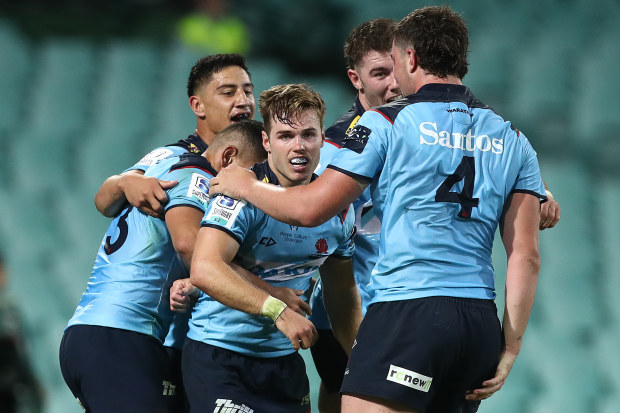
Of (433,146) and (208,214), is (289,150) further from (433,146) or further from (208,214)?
(433,146)

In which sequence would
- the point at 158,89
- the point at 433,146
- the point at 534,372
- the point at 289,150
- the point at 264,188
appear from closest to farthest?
the point at 433,146 < the point at 264,188 < the point at 289,150 < the point at 534,372 < the point at 158,89

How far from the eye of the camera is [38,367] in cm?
796

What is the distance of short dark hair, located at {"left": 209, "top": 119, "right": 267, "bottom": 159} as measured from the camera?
408 cm

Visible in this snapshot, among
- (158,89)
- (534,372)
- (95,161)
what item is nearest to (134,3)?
(158,89)

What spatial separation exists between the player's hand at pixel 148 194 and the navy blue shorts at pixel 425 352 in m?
1.25

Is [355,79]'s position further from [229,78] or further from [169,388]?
[169,388]

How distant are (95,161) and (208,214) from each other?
5412 mm

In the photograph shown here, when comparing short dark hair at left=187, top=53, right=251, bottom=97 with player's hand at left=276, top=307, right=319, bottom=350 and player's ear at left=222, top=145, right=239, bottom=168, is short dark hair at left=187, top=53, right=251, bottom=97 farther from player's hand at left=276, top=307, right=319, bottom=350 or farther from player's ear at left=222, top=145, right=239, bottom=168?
player's hand at left=276, top=307, right=319, bottom=350

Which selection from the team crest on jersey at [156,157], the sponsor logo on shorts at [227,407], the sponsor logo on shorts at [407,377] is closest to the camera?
the sponsor logo on shorts at [407,377]

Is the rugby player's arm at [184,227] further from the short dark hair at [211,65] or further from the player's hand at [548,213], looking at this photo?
the player's hand at [548,213]

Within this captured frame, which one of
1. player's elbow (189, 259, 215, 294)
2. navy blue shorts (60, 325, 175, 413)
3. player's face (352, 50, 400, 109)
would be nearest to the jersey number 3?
navy blue shorts (60, 325, 175, 413)

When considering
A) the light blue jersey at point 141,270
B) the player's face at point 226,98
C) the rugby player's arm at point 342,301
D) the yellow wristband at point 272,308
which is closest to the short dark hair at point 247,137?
the light blue jersey at point 141,270

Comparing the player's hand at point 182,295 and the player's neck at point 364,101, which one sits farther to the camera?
the player's neck at point 364,101

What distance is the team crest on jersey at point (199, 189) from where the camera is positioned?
151 inches
